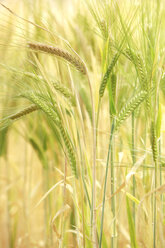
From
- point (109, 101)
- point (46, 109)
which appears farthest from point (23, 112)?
point (109, 101)

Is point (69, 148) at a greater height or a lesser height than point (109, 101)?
lesser

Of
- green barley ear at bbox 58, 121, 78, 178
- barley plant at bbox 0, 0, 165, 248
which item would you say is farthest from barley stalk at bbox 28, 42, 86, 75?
green barley ear at bbox 58, 121, 78, 178

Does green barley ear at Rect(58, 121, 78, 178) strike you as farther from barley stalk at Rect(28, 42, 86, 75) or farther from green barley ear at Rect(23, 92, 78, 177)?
barley stalk at Rect(28, 42, 86, 75)

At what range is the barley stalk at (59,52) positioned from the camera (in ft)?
1.89

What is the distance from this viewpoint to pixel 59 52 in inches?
23.0

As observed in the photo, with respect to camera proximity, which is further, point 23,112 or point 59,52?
point 23,112

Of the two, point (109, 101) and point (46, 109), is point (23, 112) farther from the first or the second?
point (109, 101)

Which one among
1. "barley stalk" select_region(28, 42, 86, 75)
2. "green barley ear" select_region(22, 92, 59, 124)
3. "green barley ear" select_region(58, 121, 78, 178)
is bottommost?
"green barley ear" select_region(58, 121, 78, 178)

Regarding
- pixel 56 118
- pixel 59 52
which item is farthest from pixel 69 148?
pixel 59 52

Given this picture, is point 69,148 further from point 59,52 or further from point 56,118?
point 59,52

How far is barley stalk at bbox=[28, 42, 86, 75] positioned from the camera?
1.89 ft

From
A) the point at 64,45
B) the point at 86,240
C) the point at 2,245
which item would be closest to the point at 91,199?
the point at 86,240

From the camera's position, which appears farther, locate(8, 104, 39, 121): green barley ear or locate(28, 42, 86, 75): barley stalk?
locate(8, 104, 39, 121): green barley ear

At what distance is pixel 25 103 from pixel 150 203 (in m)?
0.37
